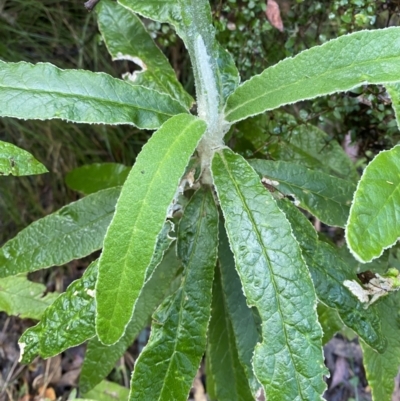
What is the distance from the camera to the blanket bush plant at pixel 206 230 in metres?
0.97

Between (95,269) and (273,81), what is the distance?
2.01 feet

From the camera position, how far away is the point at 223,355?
160cm

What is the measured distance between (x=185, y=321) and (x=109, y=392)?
102 cm

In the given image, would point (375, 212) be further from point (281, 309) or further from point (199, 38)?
point (199, 38)

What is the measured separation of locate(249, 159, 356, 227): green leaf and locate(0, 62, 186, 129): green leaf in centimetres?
39

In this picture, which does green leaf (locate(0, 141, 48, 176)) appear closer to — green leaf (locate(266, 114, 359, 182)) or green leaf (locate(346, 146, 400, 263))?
green leaf (locate(346, 146, 400, 263))

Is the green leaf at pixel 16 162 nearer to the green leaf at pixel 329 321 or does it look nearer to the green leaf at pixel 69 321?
the green leaf at pixel 69 321

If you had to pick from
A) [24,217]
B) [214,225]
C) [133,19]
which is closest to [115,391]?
[24,217]

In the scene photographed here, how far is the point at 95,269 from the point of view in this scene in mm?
1265

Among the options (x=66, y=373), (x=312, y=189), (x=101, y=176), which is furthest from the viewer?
(x=66, y=373)

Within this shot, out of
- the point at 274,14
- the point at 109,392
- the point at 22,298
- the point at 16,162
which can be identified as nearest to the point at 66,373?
the point at 109,392

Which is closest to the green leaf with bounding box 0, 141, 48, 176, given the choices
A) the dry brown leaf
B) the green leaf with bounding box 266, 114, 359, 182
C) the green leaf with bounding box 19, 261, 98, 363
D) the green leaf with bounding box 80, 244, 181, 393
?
the green leaf with bounding box 19, 261, 98, 363

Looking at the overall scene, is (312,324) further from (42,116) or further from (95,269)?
(42,116)

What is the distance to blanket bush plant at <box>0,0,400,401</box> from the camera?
0.97 metres
